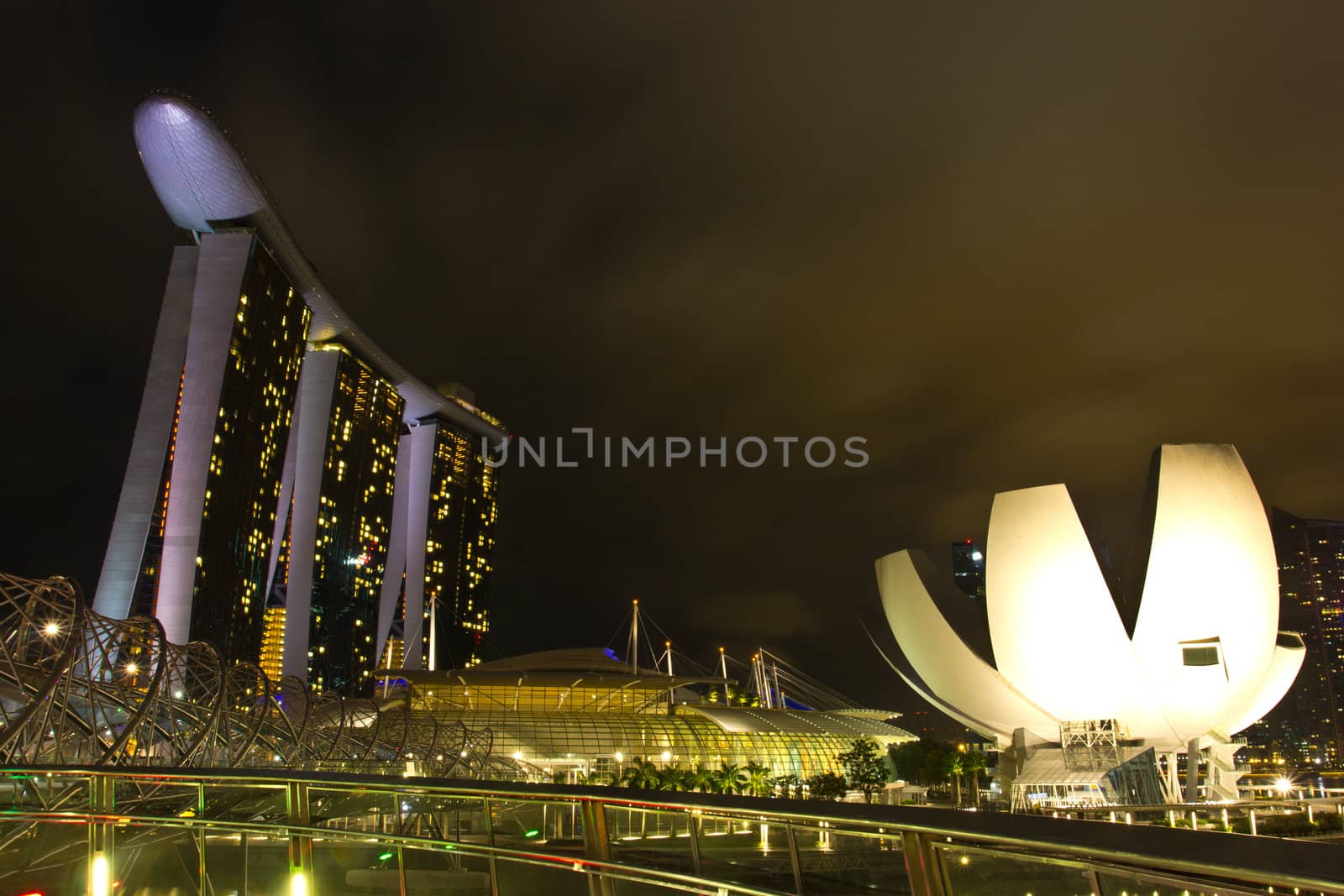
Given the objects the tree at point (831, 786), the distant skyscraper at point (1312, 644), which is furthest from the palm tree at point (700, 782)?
the distant skyscraper at point (1312, 644)

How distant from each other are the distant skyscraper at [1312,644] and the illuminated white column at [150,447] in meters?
125

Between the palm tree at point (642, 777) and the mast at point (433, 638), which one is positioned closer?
the palm tree at point (642, 777)

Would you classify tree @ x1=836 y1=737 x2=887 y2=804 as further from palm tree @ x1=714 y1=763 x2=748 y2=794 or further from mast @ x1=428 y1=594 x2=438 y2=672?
mast @ x1=428 y1=594 x2=438 y2=672

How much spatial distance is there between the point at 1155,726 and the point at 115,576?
2055 inches

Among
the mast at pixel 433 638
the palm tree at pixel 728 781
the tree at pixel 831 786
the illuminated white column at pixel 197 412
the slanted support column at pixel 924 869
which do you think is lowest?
the tree at pixel 831 786

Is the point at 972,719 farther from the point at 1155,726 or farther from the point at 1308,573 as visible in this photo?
the point at 1308,573

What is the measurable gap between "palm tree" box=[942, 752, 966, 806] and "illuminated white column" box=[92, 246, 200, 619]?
1843 inches

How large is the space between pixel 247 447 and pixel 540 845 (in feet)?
214

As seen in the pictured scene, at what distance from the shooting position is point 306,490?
275 feet

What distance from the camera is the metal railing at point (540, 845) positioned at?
8.95 feet

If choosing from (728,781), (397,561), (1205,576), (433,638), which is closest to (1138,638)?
(1205,576)

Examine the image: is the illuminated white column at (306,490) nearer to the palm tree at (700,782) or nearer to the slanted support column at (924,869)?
the palm tree at (700,782)

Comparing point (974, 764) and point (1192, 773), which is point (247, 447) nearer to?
point (974, 764)

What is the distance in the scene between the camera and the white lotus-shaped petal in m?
42.1
